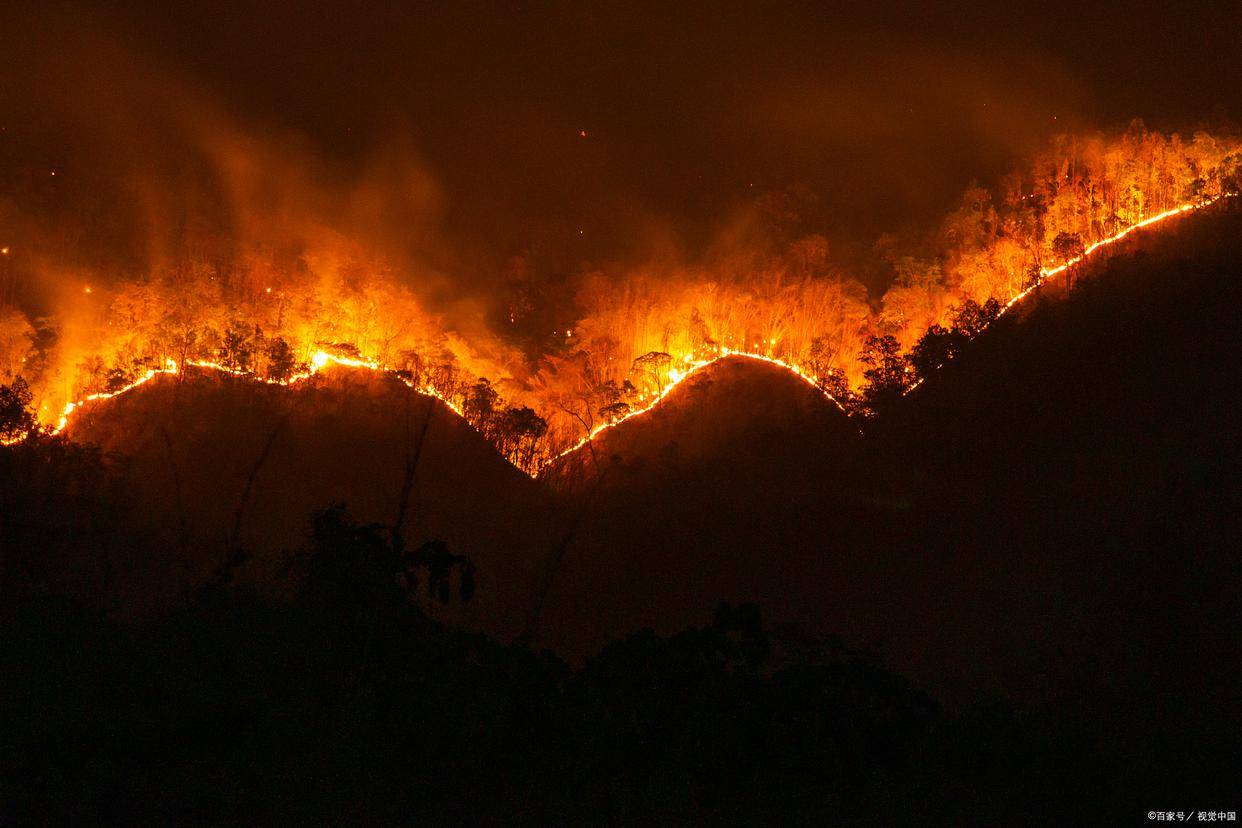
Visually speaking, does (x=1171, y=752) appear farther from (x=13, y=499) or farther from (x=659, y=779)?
(x=13, y=499)

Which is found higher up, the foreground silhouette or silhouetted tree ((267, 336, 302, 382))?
silhouetted tree ((267, 336, 302, 382))

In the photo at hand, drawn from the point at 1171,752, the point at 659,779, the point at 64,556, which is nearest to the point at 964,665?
the point at 1171,752

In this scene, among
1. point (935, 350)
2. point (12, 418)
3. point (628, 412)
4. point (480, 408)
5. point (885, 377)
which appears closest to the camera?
point (12, 418)

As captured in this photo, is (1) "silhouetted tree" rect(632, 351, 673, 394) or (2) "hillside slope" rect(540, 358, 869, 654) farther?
(1) "silhouetted tree" rect(632, 351, 673, 394)

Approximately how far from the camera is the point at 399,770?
5.20 m

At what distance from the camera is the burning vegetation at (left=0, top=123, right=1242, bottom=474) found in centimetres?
1173

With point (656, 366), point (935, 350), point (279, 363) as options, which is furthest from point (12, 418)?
point (935, 350)

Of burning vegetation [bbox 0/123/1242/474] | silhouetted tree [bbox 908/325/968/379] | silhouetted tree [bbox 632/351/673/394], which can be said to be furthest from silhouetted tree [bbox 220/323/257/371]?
silhouetted tree [bbox 908/325/968/379]

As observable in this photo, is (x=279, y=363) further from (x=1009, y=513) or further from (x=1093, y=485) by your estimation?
(x=1093, y=485)

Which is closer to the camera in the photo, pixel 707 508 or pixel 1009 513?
pixel 1009 513

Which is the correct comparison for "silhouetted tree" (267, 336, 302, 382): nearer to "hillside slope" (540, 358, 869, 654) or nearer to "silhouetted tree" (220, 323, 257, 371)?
"silhouetted tree" (220, 323, 257, 371)

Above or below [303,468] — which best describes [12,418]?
below

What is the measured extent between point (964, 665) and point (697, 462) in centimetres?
390

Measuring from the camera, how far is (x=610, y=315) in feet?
48.2
